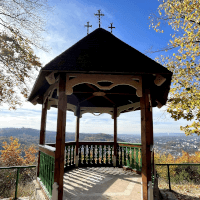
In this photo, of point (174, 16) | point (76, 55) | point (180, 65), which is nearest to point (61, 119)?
point (76, 55)

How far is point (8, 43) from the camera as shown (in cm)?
841

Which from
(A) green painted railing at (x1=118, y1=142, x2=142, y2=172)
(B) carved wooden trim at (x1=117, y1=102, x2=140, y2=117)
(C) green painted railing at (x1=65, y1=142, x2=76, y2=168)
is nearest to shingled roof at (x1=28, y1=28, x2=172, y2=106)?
(B) carved wooden trim at (x1=117, y1=102, x2=140, y2=117)

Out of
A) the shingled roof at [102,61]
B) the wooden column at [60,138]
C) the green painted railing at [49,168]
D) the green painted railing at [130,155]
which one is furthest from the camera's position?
the green painted railing at [130,155]

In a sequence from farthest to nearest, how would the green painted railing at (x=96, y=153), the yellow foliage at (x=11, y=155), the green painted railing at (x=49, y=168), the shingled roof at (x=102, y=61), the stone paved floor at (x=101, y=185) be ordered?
the yellow foliage at (x=11, y=155) < the green painted railing at (x=96, y=153) < the stone paved floor at (x=101, y=185) < the green painted railing at (x=49, y=168) < the shingled roof at (x=102, y=61)

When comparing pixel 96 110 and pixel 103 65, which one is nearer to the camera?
pixel 103 65

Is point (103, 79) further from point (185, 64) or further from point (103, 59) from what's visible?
point (185, 64)

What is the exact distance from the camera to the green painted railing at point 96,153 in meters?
6.54

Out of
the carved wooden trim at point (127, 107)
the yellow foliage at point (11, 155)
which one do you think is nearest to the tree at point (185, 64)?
the carved wooden trim at point (127, 107)

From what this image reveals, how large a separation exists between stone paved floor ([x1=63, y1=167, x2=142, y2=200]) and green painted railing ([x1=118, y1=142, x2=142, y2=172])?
333 millimetres

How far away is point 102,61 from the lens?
3.16m

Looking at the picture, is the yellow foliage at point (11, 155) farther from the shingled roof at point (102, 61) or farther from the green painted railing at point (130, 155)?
the shingled roof at point (102, 61)

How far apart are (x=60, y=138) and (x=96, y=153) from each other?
409 cm

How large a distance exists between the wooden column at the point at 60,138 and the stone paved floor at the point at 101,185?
2.90ft

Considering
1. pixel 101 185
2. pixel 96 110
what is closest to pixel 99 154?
pixel 96 110
